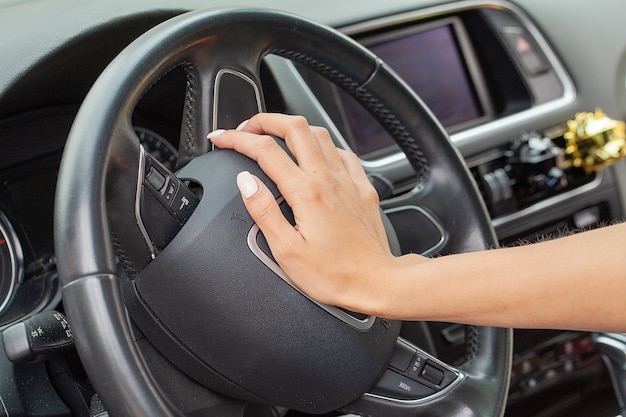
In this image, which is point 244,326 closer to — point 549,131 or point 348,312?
point 348,312

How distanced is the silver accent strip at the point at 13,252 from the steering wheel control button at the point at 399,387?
538 mm

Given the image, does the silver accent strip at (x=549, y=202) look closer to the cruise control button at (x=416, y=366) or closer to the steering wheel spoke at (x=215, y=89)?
the cruise control button at (x=416, y=366)

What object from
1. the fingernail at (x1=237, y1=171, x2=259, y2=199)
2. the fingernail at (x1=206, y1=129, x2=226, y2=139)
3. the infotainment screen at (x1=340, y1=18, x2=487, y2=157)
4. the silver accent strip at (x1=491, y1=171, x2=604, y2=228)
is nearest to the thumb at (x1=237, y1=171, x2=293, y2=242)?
the fingernail at (x1=237, y1=171, x2=259, y2=199)

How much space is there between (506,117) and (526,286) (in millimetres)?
890

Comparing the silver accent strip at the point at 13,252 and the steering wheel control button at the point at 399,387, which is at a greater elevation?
the silver accent strip at the point at 13,252

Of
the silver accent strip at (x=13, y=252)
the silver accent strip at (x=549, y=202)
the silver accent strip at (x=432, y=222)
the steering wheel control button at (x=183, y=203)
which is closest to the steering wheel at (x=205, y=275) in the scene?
the steering wheel control button at (x=183, y=203)

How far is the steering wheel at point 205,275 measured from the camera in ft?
2.11

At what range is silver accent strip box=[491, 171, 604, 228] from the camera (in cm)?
147

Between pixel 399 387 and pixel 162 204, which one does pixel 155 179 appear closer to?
pixel 162 204

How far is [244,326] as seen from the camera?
31.1 inches

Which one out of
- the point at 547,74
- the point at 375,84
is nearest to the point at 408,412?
the point at 375,84

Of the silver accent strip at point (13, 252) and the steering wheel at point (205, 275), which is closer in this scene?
the steering wheel at point (205, 275)

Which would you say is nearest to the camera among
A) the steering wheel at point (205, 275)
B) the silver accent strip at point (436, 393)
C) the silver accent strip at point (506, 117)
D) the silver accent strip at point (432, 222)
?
the steering wheel at point (205, 275)

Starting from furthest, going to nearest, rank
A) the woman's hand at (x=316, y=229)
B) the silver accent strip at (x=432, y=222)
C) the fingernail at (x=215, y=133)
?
1. the silver accent strip at (x=432, y=222)
2. the fingernail at (x=215, y=133)
3. the woman's hand at (x=316, y=229)
